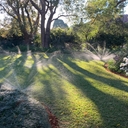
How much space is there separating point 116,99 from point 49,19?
13.5 meters

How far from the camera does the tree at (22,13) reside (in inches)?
666

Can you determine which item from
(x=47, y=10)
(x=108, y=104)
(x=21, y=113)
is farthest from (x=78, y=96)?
(x=47, y=10)

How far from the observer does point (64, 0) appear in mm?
16219

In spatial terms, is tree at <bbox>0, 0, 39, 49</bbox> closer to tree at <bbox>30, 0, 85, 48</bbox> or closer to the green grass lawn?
tree at <bbox>30, 0, 85, 48</bbox>

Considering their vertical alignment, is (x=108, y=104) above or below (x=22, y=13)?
below

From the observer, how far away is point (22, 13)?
17.8 m

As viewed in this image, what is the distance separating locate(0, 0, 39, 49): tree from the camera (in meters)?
16.9

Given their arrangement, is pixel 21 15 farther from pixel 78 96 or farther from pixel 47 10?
pixel 78 96

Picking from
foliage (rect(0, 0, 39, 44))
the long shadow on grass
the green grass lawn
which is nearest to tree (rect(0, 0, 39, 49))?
foliage (rect(0, 0, 39, 44))

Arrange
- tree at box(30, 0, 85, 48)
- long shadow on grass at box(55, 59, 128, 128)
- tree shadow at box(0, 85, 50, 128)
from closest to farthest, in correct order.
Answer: tree shadow at box(0, 85, 50, 128) < long shadow on grass at box(55, 59, 128, 128) < tree at box(30, 0, 85, 48)

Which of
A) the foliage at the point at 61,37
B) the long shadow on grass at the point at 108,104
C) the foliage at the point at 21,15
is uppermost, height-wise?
the foliage at the point at 21,15

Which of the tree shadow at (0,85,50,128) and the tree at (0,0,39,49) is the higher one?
the tree at (0,0,39,49)

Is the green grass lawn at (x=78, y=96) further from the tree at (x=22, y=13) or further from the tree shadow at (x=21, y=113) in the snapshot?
the tree at (x=22, y=13)

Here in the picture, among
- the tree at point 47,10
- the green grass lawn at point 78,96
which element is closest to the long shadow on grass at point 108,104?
the green grass lawn at point 78,96
